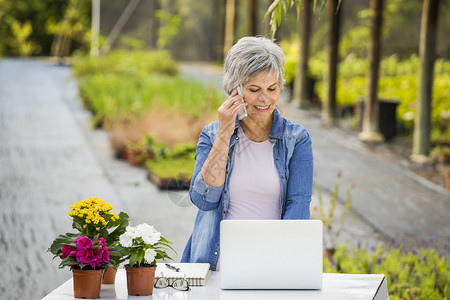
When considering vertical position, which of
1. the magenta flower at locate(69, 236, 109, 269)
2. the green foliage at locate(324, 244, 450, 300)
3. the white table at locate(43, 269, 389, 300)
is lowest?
the green foliage at locate(324, 244, 450, 300)

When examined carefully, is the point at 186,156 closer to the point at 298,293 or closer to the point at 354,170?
the point at 354,170

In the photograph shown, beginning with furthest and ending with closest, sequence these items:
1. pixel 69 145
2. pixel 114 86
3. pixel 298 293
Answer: pixel 114 86, pixel 69 145, pixel 298 293

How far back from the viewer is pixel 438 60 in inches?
683

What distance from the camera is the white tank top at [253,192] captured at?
2762 millimetres

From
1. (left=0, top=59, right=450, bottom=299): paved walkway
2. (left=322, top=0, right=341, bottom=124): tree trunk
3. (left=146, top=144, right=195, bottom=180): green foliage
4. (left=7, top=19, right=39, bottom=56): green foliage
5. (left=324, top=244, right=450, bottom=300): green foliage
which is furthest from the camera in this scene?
(left=7, top=19, right=39, bottom=56): green foliage

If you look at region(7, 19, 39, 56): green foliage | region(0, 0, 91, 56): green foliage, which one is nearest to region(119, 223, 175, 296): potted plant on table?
region(0, 0, 91, 56): green foliage

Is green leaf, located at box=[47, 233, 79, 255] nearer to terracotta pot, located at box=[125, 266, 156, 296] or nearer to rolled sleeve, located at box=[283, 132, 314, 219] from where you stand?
terracotta pot, located at box=[125, 266, 156, 296]

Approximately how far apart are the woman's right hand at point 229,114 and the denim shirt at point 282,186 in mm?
97

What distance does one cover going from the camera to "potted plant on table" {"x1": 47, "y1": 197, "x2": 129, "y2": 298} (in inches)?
94.2

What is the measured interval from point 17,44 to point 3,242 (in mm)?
22831

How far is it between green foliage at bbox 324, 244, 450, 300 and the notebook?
1711 millimetres

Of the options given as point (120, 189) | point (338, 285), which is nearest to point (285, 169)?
point (338, 285)

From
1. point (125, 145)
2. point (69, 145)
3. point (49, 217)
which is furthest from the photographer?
point (69, 145)

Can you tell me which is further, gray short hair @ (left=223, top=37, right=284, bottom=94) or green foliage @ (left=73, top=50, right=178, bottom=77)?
green foliage @ (left=73, top=50, right=178, bottom=77)
